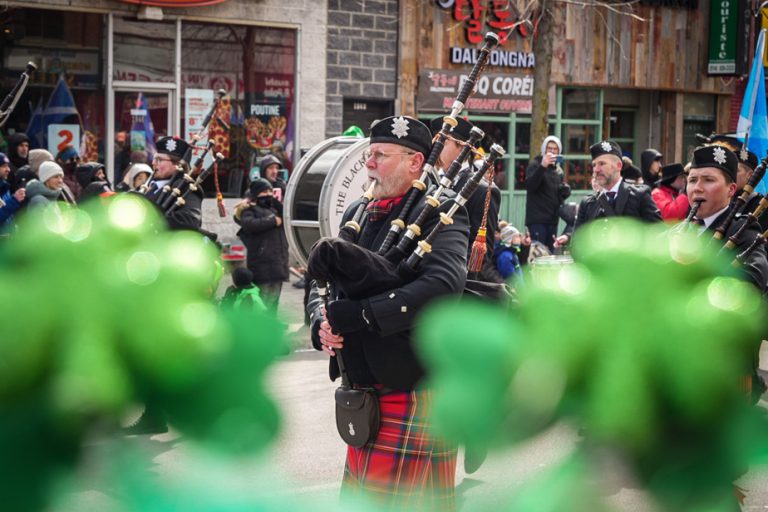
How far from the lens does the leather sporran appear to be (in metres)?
3.85

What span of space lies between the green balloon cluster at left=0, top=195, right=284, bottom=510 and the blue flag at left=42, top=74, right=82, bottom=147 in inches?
564

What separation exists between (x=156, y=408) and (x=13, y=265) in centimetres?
11

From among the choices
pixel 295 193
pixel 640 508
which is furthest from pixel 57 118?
pixel 640 508

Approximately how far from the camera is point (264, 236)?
1126 centimetres

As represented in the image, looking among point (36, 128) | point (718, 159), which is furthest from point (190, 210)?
point (36, 128)

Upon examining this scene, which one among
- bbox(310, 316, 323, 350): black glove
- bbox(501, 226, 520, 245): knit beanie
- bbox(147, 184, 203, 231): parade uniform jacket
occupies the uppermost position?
bbox(147, 184, 203, 231): parade uniform jacket

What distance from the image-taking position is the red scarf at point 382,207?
13.6ft

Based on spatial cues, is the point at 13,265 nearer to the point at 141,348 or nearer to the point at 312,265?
the point at 141,348

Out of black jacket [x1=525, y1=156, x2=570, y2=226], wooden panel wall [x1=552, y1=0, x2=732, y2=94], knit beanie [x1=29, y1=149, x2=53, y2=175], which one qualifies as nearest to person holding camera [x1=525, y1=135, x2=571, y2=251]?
black jacket [x1=525, y1=156, x2=570, y2=226]

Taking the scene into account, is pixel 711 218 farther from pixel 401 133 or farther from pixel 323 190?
pixel 323 190

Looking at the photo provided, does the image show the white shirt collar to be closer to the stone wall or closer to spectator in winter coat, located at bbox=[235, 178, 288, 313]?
spectator in winter coat, located at bbox=[235, 178, 288, 313]

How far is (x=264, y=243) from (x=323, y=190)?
1.37 meters

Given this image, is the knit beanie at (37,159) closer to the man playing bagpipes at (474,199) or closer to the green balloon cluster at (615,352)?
the man playing bagpipes at (474,199)

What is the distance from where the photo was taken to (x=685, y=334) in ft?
1.97
